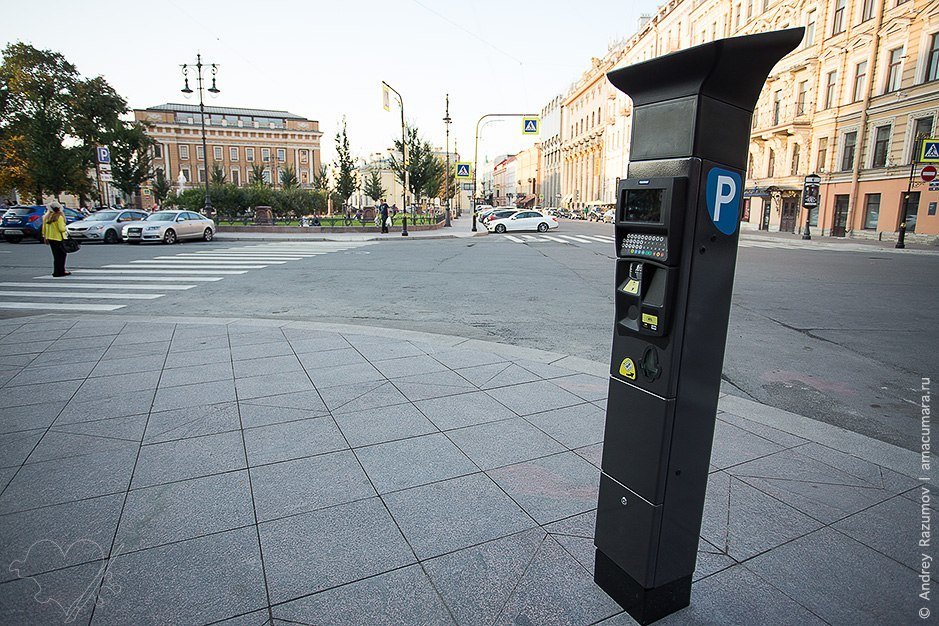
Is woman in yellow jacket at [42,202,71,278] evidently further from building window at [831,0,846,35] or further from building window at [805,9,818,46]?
building window at [805,9,818,46]

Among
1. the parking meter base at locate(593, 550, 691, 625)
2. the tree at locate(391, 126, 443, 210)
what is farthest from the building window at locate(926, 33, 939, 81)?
the parking meter base at locate(593, 550, 691, 625)

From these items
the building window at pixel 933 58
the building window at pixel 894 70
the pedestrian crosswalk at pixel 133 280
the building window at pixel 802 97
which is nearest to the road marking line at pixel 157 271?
the pedestrian crosswalk at pixel 133 280

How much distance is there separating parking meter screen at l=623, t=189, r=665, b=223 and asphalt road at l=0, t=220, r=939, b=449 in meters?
3.73

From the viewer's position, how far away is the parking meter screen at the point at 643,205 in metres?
1.98

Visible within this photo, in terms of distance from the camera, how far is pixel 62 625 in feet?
7.33

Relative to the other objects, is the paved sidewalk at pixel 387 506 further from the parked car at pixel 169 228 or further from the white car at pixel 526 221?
the white car at pixel 526 221

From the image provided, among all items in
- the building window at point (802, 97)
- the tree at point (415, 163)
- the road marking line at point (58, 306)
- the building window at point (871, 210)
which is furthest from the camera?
the tree at point (415, 163)

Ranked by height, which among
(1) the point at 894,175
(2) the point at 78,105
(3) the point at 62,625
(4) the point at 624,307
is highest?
(2) the point at 78,105

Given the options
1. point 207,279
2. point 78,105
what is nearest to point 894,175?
point 207,279

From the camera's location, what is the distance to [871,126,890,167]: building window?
91.8ft

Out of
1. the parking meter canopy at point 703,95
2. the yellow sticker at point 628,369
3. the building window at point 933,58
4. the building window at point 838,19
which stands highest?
the building window at point 838,19

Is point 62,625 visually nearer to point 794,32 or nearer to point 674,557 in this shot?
point 674,557

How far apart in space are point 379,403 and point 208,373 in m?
2.14

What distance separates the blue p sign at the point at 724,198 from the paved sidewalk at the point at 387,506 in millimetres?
1673
